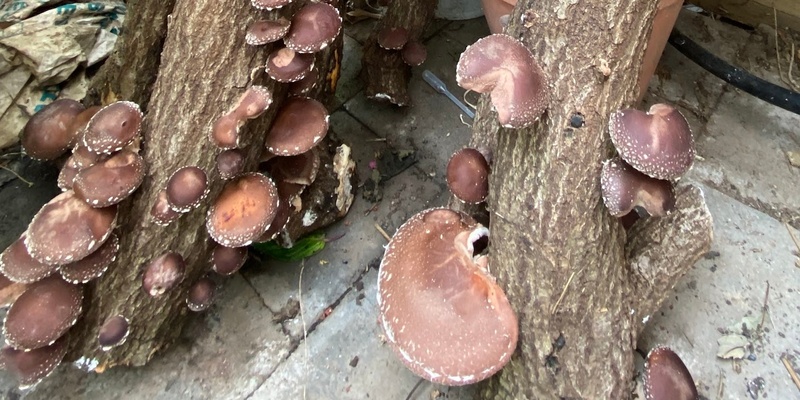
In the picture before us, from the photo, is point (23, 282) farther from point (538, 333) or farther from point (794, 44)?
point (794, 44)

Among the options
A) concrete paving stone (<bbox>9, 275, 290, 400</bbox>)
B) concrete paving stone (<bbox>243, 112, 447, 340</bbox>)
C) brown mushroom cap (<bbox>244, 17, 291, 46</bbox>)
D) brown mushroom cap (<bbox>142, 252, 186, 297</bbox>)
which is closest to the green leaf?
concrete paving stone (<bbox>243, 112, 447, 340</bbox>)

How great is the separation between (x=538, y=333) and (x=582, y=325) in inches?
6.6

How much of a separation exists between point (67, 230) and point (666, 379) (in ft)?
7.28

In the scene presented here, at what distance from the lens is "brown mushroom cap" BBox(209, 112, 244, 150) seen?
7.02 ft

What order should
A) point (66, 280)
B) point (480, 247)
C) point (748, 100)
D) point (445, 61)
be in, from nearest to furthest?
point (66, 280), point (480, 247), point (748, 100), point (445, 61)

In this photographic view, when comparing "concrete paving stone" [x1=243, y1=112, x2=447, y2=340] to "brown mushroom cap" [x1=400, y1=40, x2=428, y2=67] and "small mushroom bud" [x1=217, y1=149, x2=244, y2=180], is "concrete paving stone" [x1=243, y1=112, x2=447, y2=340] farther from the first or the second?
"small mushroom bud" [x1=217, y1=149, x2=244, y2=180]

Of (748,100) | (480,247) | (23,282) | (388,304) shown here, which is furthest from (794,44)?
(23,282)

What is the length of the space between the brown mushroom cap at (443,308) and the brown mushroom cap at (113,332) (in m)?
1.08

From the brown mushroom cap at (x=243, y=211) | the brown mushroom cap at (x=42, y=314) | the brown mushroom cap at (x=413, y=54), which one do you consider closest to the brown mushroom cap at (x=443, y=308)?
the brown mushroom cap at (x=243, y=211)

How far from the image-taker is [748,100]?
3.61 metres

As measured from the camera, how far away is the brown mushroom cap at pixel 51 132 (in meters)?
2.48

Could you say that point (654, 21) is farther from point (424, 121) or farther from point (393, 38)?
point (424, 121)

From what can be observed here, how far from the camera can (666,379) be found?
2004mm

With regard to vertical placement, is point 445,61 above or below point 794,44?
below
